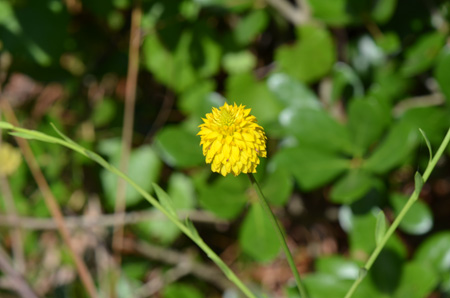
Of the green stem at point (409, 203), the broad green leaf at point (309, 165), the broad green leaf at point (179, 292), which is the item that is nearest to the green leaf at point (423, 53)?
the broad green leaf at point (309, 165)

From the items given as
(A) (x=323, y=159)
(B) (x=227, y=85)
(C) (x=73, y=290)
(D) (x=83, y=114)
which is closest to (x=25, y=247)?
(C) (x=73, y=290)

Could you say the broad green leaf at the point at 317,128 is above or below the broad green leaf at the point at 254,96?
below

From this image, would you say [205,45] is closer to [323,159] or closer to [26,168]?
[323,159]

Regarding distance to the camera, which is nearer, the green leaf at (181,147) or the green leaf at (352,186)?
the green leaf at (352,186)

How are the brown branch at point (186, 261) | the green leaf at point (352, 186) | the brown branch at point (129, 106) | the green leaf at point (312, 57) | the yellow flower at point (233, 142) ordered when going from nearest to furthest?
the yellow flower at point (233, 142) → the green leaf at point (352, 186) → the green leaf at point (312, 57) → the brown branch at point (129, 106) → the brown branch at point (186, 261)

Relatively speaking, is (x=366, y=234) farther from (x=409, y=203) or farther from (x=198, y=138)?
(x=409, y=203)

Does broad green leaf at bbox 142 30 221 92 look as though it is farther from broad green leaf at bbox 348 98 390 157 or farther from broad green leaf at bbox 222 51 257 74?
broad green leaf at bbox 348 98 390 157

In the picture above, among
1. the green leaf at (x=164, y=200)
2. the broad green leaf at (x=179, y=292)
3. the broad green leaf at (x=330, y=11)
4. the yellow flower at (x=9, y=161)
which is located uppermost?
the broad green leaf at (x=330, y=11)

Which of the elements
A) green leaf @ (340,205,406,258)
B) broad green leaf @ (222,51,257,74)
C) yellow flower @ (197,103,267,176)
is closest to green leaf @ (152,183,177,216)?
Result: yellow flower @ (197,103,267,176)

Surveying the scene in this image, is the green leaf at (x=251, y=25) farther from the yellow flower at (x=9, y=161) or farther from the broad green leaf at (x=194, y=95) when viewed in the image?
the yellow flower at (x=9, y=161)
